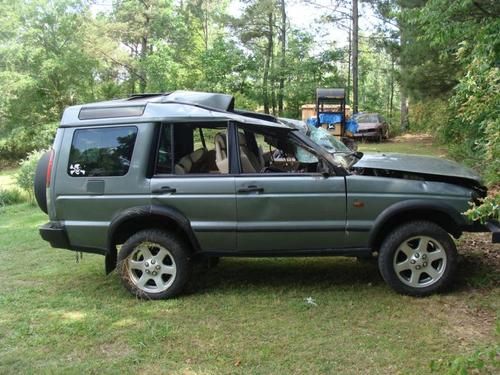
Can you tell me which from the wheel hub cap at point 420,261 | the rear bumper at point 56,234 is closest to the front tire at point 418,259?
the wheel hub cap at point 420,261

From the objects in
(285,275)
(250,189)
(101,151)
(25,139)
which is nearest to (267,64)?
(25,139)

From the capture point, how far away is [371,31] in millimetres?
30094

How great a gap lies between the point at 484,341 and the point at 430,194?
4.31ft

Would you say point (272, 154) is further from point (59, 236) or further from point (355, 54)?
point (355, 54)

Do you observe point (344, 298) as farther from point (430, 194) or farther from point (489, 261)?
point (489, 261)

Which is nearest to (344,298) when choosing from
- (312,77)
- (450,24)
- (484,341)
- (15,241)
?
(484,341)

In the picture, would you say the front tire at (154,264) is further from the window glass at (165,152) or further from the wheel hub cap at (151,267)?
the window glass at (165,152)

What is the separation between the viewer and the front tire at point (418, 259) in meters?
4.43

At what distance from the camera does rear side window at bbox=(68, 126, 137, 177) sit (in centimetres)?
475

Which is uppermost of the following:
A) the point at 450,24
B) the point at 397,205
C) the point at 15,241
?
the point at 450,24

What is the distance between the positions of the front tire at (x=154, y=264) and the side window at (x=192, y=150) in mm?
664

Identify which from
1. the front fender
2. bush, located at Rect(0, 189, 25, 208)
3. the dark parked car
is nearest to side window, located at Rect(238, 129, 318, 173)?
the front fender

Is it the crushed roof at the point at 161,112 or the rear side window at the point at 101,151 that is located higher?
the crushed roof at the point at 161,112

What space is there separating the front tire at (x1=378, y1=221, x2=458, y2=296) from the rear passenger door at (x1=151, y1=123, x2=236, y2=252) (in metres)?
1.44
